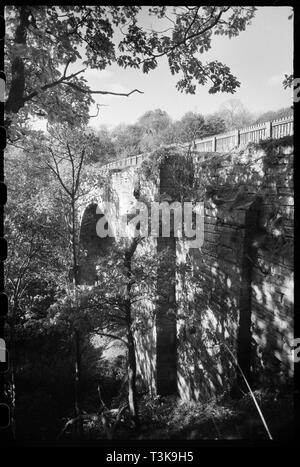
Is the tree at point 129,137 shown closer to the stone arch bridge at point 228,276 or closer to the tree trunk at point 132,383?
the stone arch bridge at point 228,276

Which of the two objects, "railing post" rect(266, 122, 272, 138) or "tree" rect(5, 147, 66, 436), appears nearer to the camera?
"tree" rect(5, 147, 66, 436)

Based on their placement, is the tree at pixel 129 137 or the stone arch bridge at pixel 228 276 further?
the tree at pixel 129 137

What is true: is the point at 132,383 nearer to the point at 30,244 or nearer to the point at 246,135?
the point at 30,244

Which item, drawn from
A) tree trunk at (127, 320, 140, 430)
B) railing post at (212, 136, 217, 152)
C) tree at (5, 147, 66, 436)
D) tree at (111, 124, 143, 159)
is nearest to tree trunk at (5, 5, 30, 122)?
tree at (5, 147, 66, 436)

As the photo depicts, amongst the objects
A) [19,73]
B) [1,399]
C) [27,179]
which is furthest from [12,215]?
[1,399]

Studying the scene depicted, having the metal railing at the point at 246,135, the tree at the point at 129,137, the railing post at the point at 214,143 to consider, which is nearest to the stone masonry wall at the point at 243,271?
the metal railing at the point at 246,135

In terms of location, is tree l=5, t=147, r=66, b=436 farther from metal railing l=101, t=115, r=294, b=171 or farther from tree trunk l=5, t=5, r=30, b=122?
tree trunk l=5, t=5, r=30, b=122

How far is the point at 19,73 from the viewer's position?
12.5 ft

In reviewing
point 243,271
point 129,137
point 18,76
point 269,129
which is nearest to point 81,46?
point 18,76

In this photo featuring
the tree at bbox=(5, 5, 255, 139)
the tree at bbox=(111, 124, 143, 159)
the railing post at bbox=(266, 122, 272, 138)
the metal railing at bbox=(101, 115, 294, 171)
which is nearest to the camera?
the tree at bbox=(5, 5, 255, 139)

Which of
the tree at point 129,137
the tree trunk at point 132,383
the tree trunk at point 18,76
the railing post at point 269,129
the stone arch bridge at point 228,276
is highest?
the tree at point 129,137

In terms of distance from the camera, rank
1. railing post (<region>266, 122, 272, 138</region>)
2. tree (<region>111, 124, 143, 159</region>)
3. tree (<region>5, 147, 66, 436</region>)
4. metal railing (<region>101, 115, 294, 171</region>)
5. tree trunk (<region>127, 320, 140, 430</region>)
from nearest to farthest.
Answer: tree trunk (<region>127, 320, 140, 430</region>) → tree (<region>5, 147, 66, 436</region>) → metal railing (<region>101, 115, 294, 171</region>) → railing post (<region>266, 122, 272, 138</region>) → tree (<region>111, 124, 143, 159</region>)
